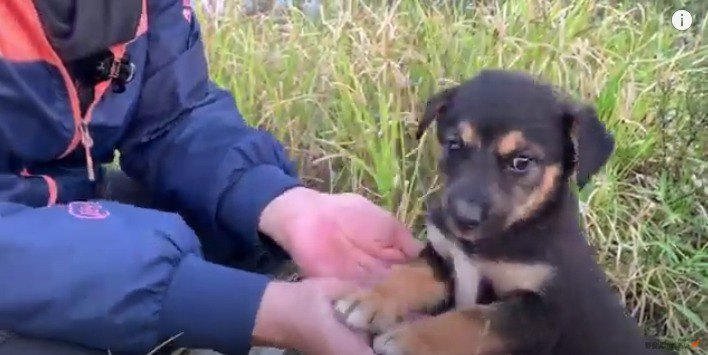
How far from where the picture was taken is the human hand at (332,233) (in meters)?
2.23

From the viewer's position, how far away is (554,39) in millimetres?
3449

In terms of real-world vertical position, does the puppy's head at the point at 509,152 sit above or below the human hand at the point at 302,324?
above

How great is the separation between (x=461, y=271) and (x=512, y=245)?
131mm

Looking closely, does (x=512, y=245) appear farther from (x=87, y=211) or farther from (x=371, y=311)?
(x=87, y=211)

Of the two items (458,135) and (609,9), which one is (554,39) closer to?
(609,9)

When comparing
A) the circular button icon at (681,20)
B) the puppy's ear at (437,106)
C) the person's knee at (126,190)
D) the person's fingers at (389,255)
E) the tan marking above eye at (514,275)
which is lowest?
the person's knee at (126,190)

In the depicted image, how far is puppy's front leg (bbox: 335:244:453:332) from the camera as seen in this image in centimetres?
205

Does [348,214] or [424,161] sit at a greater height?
[348,214]

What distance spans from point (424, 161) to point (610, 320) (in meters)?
1.09

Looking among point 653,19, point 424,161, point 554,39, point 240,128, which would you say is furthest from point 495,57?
point 240,128

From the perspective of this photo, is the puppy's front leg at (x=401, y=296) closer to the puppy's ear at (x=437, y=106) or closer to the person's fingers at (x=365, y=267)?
the person's fingers at (x=365, y=267)

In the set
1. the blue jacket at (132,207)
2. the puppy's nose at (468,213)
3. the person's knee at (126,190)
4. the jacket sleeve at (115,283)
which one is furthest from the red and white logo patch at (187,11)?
the puppy's nose at (468,213)

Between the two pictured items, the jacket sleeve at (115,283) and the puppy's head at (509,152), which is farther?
the puppy's head at (509,152)

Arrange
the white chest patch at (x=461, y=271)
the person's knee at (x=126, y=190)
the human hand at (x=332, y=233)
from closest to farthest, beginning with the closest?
the white chest patch at (x=461, y=271) < the human hand at (x=332, y=233) < the person's knee at (x=126, y=190)
